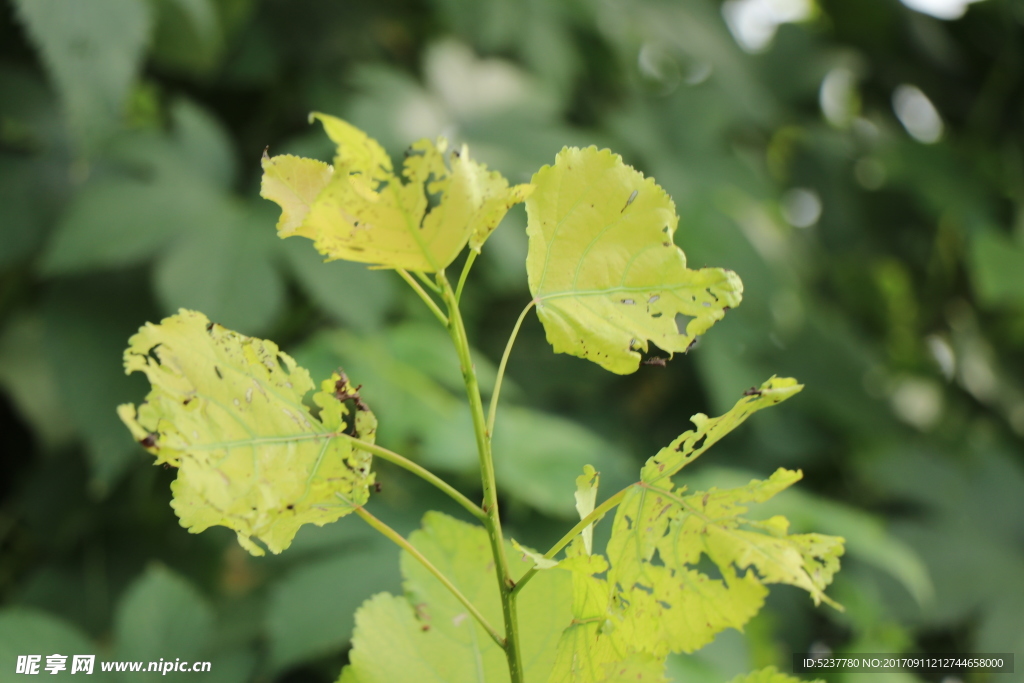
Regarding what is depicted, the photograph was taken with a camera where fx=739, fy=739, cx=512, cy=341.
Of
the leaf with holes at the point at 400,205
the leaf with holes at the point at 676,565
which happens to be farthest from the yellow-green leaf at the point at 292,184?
the leaf with holes at the point at 676,565

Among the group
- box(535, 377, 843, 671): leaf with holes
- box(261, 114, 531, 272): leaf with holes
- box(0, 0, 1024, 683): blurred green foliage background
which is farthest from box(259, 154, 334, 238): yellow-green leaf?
box(0, 0, 1024, 683): blurred green foliage background

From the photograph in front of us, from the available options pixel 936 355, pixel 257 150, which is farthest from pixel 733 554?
pixel 936 355

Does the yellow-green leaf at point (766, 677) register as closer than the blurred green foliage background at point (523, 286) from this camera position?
Yes

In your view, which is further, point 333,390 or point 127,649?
point 127,649

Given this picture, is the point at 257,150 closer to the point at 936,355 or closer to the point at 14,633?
the point at 14,633

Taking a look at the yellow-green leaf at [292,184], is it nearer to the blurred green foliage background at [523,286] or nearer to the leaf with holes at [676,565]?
the leaf with holes at [676,565]

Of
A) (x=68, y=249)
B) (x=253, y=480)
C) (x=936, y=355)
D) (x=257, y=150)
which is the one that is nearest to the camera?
(x=253, y=480)

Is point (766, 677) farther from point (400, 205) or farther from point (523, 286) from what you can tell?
point (523, 286)
